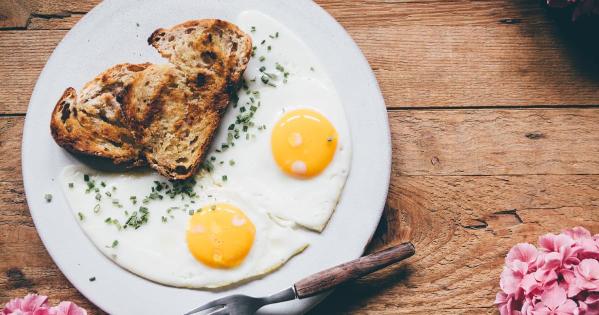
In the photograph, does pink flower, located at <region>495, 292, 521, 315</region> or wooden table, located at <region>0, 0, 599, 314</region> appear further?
wooden table, located at <region>0, 0, 599, 314</region>

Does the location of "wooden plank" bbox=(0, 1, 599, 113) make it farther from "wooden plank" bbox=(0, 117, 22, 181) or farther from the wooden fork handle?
the wooden fork handle

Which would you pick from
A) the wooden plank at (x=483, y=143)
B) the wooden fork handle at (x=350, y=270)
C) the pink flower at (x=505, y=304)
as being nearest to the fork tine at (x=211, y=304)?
the wooden fork handle at (x=350, y=270)

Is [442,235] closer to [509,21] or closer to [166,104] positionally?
[509,21]

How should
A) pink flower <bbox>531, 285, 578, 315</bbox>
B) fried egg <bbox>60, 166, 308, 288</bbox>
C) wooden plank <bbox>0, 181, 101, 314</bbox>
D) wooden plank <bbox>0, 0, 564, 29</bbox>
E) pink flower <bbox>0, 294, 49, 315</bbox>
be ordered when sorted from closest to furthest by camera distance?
pink flower <bbox>531, 285, 578, 315</bbox>, pink flower <bbox>0, 294, 49, 315</bbox>, fried egg <bbox>60, 166, 308, 288</bbox>, wooden plank <bbox>0, 181, 101, 314</bbox>, wooden plank <bbox>0, 0, 564, 29</bbox>

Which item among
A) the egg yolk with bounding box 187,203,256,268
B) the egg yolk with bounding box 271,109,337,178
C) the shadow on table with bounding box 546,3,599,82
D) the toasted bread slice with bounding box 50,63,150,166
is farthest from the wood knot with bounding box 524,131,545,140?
the toasted bread slice with bounding box 50,63,150,166

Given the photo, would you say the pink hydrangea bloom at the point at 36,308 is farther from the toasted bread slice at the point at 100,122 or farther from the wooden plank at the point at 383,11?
→ the wooden plank at the point at 383,11

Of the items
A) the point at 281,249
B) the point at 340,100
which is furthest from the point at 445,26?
the point at 281,249
